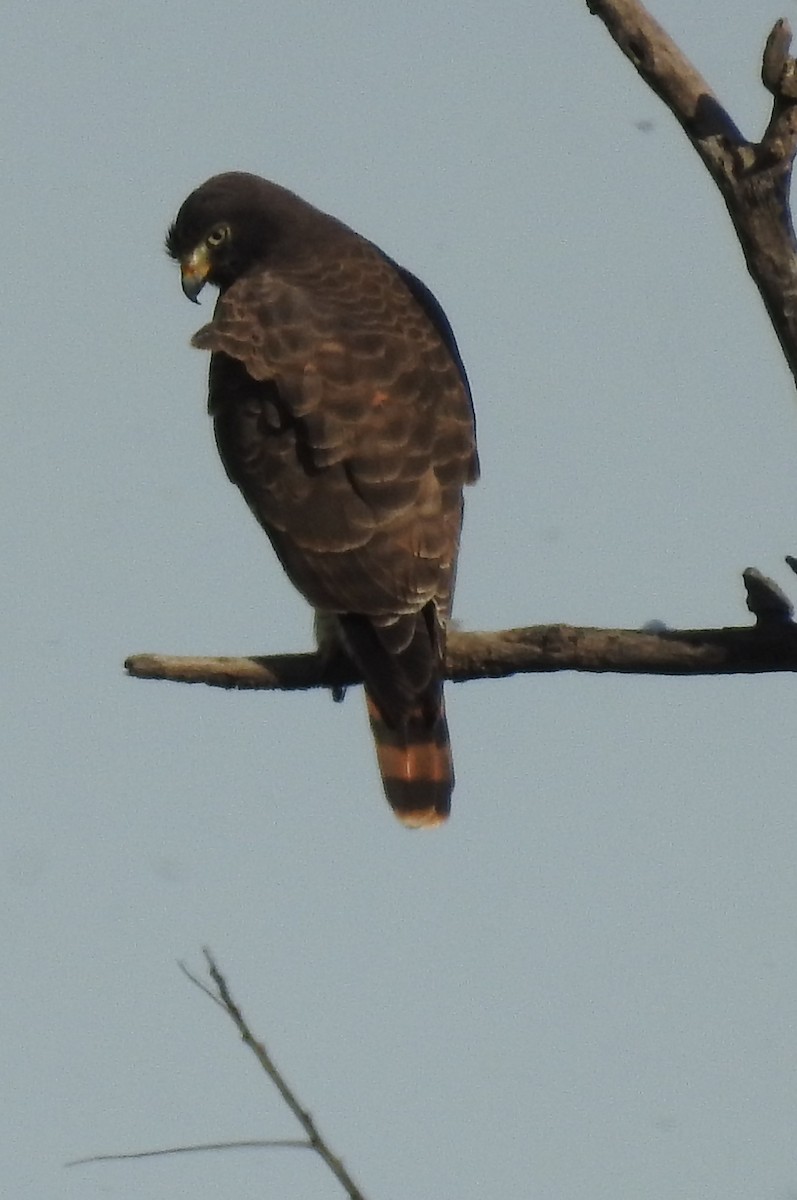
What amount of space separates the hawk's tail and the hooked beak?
92.9 inches

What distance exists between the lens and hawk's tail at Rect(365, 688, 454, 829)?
544 centimetres

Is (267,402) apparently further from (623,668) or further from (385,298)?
(623,668)

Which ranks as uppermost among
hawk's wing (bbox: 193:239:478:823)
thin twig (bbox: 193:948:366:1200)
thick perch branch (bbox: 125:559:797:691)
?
hawk's wing (bbox: 193:239:478:823)

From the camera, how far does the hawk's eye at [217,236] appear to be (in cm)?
730

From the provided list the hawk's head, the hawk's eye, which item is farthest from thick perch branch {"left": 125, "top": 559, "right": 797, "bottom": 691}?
the hawk's eye

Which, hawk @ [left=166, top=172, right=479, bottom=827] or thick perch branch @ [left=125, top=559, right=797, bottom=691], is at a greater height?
hawk @ [left=166, top=172, right=479, bottom=827]

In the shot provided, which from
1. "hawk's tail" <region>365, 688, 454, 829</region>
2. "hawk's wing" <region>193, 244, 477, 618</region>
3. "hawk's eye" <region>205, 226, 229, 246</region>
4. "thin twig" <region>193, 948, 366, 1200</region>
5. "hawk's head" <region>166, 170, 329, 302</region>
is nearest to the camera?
"thin twig" <region>193, 948, 366, 1200</region>

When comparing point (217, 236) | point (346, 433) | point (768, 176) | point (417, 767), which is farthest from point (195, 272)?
point (768, 176)

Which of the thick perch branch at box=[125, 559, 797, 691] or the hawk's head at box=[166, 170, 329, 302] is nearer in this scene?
the thick perch branch at box=[125, 559, 797, 691]

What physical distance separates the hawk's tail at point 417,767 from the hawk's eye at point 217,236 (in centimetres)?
243

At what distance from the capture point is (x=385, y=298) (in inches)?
259

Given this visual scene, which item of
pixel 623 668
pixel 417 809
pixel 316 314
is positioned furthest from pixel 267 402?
pixel 623 668

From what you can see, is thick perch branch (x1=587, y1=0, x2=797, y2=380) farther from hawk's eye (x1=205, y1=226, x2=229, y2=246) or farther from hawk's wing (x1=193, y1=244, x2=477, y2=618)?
hawk's eye (x1=205, y1=226, x2=229, y2=246)

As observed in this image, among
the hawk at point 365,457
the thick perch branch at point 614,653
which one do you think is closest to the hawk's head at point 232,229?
the hawk at point 365,457
